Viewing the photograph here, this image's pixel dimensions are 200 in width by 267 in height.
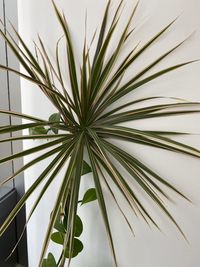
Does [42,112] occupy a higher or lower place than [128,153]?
higher

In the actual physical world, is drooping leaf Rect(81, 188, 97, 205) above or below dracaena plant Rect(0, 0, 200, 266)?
below

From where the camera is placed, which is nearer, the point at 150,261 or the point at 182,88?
the point at 182,88

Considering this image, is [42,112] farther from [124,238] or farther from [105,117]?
[124,238]

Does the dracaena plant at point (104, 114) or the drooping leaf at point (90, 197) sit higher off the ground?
the dracaena plant at point (104, 114)

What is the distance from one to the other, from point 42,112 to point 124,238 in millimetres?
782

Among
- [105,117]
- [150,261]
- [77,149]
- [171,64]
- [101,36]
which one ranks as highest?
[101,36]

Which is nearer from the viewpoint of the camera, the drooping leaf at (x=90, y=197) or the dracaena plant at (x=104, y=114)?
the dracaena plant at (x=104, y=114)

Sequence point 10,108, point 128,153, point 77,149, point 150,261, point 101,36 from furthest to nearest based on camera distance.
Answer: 1. point 10,108
2. point 150,261
3. point 128,153
4. point 101,36
5. point 77,149

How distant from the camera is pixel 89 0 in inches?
46.2

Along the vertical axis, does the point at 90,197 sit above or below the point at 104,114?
below

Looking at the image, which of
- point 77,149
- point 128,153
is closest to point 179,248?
point 128,153

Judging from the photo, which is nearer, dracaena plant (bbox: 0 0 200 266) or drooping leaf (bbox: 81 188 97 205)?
dracaena plant (bbox: 0 0 200 266)

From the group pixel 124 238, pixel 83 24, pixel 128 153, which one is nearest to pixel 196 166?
pixel 128 153

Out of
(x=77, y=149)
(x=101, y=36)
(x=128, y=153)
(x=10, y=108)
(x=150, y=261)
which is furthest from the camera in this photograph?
(x=10, y=108)
